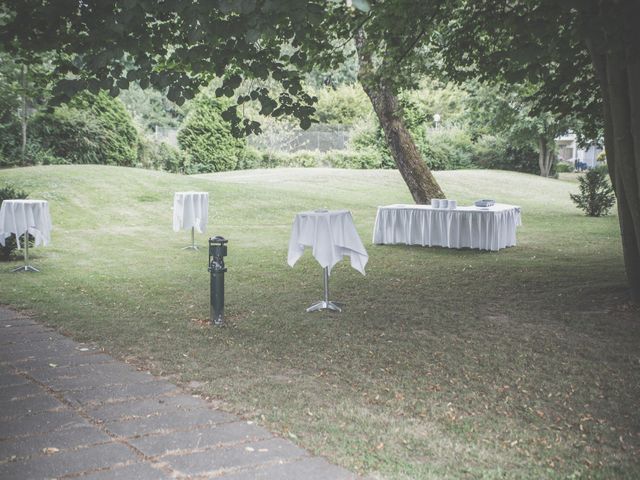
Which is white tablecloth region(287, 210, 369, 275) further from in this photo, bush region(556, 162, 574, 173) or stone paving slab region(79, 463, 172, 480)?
bush region(556, 162, 574, 173)

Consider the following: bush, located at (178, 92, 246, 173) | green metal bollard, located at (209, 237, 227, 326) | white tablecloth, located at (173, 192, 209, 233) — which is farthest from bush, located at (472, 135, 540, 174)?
green metal bollard, located at (209, 237, 227, 326)

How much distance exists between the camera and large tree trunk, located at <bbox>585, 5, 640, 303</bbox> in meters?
6.09

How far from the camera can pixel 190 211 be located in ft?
45.9

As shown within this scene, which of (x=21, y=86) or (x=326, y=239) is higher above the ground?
(x=21, y=86)

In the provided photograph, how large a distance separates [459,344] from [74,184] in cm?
1711

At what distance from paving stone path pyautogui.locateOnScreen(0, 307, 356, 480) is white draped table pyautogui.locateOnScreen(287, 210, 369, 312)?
2.91 m

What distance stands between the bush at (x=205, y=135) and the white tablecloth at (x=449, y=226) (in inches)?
702

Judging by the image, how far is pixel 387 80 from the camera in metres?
12.2

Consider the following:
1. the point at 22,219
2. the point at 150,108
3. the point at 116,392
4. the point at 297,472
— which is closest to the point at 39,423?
the point at 116,392

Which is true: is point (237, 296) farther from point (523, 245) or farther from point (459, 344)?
point (523, 245)

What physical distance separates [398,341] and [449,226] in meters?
7.09

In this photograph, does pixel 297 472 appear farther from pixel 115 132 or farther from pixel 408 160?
pixel 115 132

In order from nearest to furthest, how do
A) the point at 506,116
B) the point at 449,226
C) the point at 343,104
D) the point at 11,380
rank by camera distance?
the point at 11,380 < the point at 449,226 < the point at 506,116 < the point at 343,104

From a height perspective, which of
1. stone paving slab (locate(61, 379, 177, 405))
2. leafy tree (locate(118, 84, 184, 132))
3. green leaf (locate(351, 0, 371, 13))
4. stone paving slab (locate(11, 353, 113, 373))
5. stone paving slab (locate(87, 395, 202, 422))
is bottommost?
stone paving slab (locate(11, 353, 113, 373))
